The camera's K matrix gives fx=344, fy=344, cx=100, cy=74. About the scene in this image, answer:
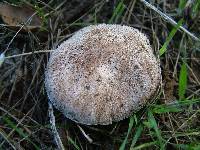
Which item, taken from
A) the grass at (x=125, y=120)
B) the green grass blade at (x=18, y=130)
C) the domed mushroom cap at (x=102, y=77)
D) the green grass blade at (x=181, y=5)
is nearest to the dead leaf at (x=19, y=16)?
the grass at (x=125, y=120)

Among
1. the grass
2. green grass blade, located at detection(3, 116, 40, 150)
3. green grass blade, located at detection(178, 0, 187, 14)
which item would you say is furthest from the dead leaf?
green grass blade, located at detection(178, 0, 187, 14)

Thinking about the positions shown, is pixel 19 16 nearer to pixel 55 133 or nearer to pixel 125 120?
pixel 55 133

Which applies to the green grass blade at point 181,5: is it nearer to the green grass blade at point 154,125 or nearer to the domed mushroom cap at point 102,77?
the domed mushroom cap at point 102,77

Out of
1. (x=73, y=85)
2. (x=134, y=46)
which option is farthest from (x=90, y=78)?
(x=134, y=46)

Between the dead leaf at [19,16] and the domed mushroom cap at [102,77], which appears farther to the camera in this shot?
the dead leaf at [19,16]

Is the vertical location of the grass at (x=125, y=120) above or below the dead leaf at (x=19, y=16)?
below

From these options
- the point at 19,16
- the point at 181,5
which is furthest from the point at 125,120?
the point at 19,16

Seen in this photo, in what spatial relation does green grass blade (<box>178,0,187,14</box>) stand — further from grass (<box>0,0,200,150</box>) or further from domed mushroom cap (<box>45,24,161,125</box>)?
domed mushroom cap (<box>45,24,161,125</box>)
